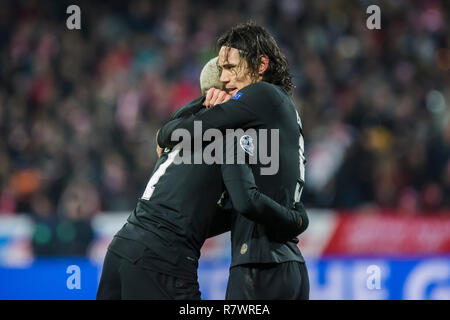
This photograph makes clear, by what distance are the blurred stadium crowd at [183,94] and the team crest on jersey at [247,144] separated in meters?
4.56

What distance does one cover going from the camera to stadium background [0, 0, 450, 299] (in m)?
7.73

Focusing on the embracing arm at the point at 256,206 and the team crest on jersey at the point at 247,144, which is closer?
the embracing arm at the point at 256,206

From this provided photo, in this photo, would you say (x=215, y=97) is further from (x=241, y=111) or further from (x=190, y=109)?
(x=241, y=111)

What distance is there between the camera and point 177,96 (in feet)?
33.1

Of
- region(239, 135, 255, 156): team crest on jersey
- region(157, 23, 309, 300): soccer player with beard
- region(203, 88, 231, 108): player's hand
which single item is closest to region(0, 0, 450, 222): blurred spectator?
region(203, 88, 231, 108): player's hand

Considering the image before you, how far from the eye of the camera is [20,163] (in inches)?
357

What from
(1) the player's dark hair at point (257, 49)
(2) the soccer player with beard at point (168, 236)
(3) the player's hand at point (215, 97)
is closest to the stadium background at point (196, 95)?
(2) the soccer player with beard at point (168, 236)

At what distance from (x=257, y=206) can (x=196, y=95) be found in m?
6.88

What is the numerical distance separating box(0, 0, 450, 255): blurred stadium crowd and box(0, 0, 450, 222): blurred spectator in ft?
0.06

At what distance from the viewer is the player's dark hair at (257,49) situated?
149 inches

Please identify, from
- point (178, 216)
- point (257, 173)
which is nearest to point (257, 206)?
point (257, 173)

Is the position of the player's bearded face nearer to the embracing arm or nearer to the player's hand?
the player's hand

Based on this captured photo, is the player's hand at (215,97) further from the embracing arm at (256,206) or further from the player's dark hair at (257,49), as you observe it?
the embracing arm at (256,206)

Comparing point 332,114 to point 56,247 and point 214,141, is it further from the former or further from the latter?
point 214,141
